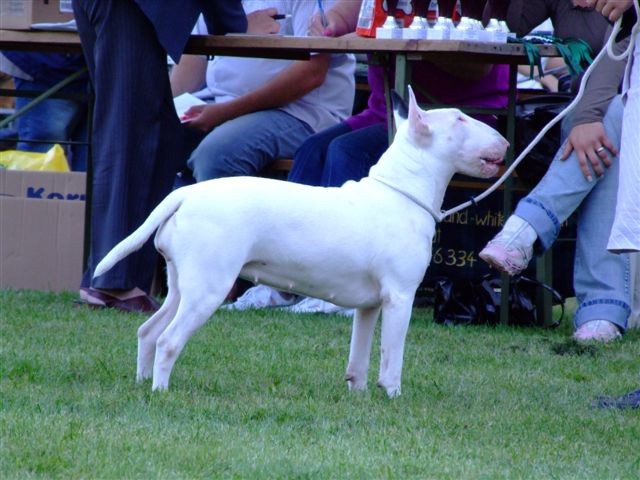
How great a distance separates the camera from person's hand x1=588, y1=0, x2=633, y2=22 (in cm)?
390

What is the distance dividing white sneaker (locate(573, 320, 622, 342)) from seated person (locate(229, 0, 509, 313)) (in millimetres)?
1248

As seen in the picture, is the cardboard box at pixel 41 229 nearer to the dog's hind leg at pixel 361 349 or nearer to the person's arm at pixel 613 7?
the dog's hind leg at pixel 361 349

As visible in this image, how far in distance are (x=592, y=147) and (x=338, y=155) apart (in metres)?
1.35

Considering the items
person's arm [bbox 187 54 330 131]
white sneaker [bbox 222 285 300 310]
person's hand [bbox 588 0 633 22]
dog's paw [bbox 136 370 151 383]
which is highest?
person's hand [bbox 588 0 633 22]

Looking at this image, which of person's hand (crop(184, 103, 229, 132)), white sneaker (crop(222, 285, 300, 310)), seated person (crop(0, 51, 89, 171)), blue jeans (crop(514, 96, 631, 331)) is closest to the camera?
blue jeans (crop(514, 96, 631, 331))

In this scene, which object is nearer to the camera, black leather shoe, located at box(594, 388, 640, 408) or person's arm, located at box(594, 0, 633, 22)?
person's arm, located at box(594, 0, 633, 22)

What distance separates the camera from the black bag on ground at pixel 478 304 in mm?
6246

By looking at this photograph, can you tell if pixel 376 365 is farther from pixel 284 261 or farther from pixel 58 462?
pixel 58 462

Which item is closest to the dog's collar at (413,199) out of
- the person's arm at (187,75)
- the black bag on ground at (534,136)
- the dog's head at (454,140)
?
the dog's head at (454,140)

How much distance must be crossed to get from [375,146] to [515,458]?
10.7ft

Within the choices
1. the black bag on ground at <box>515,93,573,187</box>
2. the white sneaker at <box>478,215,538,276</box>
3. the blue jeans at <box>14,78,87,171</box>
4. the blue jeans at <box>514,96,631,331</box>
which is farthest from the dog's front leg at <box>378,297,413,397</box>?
the blue jeans at <box>14,78,87,171</box>

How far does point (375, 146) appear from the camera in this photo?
6.39 metres

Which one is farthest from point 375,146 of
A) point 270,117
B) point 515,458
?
point 515,458

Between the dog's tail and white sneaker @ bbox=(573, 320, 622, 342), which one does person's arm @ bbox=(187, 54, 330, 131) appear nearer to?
white sneaker @ bbox=(573, 320, 622, 342)
